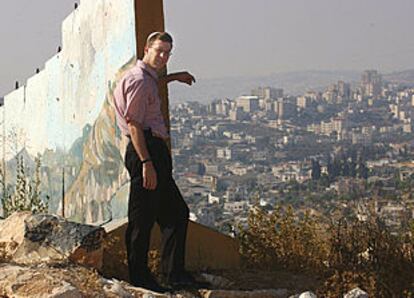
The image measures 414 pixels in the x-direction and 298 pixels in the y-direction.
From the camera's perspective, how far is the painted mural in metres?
7.80

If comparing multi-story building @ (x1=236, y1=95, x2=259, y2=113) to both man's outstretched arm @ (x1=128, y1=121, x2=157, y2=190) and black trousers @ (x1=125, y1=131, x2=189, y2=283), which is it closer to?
black trousers @ (x1=125, y1=131, x2=189, y2=283)

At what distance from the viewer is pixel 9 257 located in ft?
21.2

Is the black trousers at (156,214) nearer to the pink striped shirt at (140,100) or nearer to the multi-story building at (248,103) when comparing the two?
the pink striped shirt at (140,100)

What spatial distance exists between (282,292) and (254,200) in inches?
67.7

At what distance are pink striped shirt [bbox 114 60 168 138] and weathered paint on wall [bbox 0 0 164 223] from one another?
1141mm

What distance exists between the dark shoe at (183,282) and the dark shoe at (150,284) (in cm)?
11

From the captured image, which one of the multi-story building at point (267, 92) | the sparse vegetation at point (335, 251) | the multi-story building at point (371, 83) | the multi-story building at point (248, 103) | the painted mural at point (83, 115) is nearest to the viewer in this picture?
the sparse vegetation at point (335, 251)

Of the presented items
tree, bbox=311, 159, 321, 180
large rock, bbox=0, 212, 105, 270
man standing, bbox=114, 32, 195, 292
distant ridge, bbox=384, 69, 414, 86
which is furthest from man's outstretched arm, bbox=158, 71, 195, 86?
distant ridge, bbox=384, 69, 414, 86

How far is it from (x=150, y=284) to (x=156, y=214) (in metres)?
0.47

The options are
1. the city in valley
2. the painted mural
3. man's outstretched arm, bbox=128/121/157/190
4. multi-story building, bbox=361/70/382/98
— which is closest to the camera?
man's outstretched arm, bbox=128/121/157/190

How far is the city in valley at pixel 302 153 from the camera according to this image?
8.73 m

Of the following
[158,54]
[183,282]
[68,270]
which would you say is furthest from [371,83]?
[68,270]

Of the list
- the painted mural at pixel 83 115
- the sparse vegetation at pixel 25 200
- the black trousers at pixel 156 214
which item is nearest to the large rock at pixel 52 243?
the black trousers at pixel 156 214

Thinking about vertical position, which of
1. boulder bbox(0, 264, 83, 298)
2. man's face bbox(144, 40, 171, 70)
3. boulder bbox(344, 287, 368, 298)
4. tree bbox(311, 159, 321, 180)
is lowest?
boulder bbox(344, 287, 368, 298)
